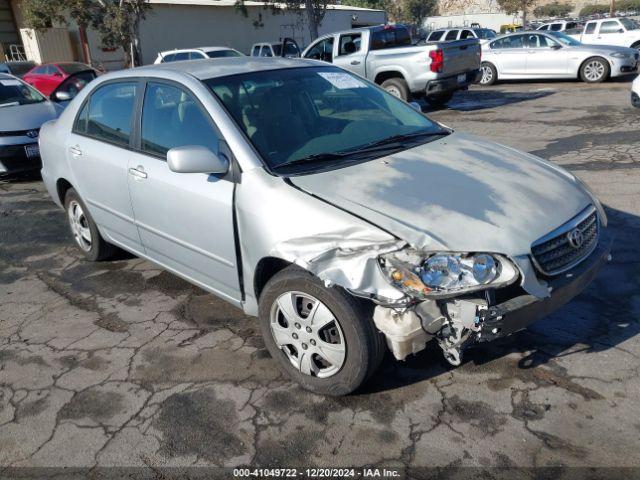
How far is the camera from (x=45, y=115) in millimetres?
8547

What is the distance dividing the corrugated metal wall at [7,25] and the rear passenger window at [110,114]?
108 ft

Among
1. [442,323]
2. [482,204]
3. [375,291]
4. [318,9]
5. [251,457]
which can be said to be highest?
[318,9]

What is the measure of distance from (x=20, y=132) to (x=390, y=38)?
26.5 feet

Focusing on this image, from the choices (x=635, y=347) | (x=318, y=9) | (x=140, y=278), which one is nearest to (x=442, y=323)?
(x=635, y=347)

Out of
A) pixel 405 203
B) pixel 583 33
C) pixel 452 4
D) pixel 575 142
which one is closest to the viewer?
pixel 405 203

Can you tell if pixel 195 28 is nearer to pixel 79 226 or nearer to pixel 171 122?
pixel 79 226

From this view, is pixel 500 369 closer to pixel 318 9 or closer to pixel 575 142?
pixel 575 142

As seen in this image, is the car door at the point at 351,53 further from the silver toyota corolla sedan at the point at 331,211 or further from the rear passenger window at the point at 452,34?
the rear passenger window at the point at 452,34

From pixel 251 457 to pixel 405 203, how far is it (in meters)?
1.45

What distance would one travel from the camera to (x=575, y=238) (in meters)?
3.00

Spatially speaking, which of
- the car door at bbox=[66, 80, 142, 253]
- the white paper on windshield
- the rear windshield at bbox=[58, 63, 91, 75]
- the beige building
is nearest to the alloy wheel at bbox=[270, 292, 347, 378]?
the car door at bbox=[66, 80, 142, 253]

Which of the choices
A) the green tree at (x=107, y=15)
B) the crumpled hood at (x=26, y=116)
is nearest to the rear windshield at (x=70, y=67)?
the green tree at (x=107, y=15)

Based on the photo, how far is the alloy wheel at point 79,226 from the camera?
5.09 m

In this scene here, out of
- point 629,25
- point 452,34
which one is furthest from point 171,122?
point 452,34
